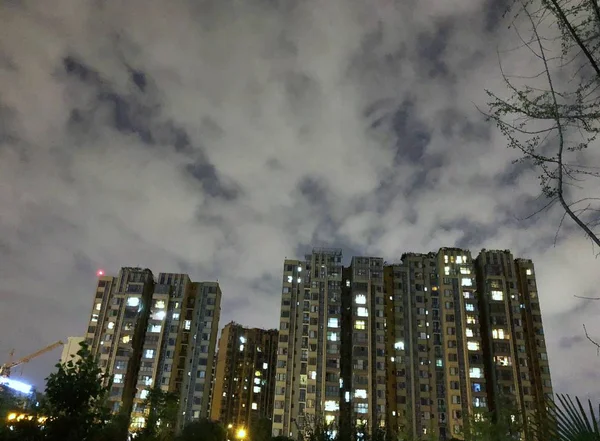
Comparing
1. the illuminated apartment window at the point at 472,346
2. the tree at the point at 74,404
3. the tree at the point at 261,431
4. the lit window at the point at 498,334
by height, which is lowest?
the tree at the point at 74,404

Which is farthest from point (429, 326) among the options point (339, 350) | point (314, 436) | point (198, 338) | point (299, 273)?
point (314, 436)

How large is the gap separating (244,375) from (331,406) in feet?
182

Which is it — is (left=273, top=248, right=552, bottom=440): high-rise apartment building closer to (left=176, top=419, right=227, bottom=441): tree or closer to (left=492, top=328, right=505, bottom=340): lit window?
(left=492, top=328, right=505, bottom=340): lit window

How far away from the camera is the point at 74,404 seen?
14195 mm

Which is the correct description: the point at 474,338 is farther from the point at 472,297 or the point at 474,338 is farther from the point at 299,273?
the point at 299,273

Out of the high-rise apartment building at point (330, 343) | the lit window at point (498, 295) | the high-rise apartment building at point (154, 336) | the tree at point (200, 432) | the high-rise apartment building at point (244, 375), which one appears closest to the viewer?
the tree at point (200, 432)

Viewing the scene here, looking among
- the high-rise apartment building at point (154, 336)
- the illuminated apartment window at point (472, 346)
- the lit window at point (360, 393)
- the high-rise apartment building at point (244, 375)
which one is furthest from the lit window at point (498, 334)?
the high-rise apartment building at point (244, 375)

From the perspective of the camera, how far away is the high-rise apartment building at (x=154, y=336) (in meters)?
86.3

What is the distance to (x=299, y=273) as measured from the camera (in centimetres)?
9106

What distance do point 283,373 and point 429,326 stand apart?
27.3 metres

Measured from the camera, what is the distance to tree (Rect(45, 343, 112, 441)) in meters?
13.5

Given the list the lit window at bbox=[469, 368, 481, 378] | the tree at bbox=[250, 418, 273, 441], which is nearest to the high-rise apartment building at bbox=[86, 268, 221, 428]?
the tree at bbox=[250, 418, 273, 441]

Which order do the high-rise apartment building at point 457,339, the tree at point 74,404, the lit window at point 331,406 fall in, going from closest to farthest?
the tree at point 74,404 < the lit window at point 331,406 < the high-rise apartment building at point 457,339

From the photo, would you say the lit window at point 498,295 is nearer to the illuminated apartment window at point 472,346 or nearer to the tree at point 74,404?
the illuminated apartment window at point 472,346
